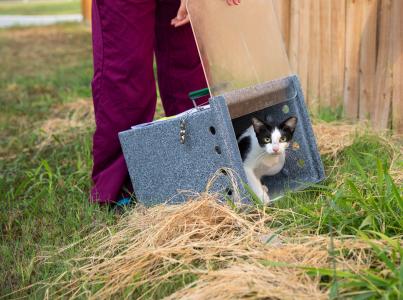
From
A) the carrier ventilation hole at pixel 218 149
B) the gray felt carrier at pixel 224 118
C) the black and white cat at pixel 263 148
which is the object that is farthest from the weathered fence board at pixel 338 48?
the carrier ventilation hole at pixel 218 149

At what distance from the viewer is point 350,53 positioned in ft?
11.9

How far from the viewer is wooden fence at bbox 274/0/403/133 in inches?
134

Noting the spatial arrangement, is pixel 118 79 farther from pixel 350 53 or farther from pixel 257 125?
pixel 350 53

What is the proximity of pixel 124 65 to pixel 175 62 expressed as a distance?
15.2 inches

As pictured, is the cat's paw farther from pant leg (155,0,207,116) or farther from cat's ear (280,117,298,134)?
pant leg (155,0,207,116)

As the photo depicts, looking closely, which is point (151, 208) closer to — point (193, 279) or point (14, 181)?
point (193, 279)

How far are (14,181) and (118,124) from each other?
2.62ft

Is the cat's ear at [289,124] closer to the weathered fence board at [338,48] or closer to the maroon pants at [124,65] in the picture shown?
the maroon pants at [124,65]

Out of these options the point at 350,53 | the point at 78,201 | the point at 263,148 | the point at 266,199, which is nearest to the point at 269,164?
the point at 263,148

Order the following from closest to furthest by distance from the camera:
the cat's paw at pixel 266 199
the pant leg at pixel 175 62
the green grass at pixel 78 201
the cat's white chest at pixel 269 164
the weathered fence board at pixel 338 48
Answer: the green grass at pixel 78 201
the cat's paw at pixel 266 199
the cat's white chest at pixel 269 164
the pant leg at pixel 175 62
the weathered fence board at pixel 338 48

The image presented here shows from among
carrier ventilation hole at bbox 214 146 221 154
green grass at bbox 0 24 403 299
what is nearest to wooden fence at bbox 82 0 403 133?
green grass at bbox 0 24 403 299

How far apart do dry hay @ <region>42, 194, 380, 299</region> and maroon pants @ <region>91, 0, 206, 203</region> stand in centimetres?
45

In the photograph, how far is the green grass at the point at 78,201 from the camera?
1.95 metres

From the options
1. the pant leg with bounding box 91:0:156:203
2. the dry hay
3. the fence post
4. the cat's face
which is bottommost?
the dry hay
